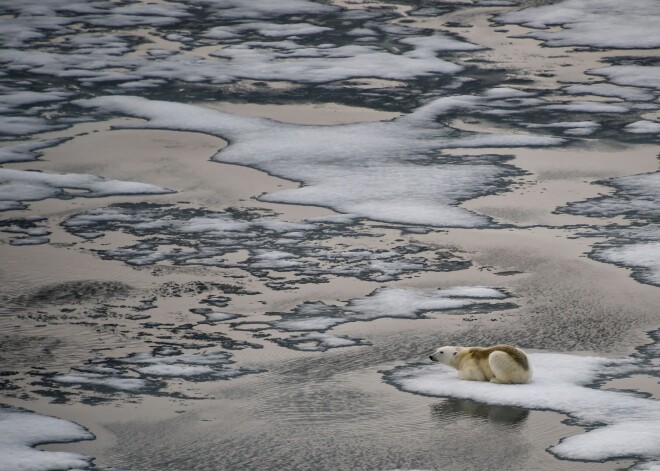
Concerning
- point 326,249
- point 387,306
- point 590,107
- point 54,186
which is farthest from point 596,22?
point 387,306

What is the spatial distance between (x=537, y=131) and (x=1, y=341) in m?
6.03

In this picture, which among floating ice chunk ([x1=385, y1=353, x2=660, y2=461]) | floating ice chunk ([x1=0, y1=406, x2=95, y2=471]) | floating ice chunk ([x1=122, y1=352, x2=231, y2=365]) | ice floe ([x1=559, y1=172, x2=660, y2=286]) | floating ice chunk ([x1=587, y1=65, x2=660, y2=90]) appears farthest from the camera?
floating ice chunk ([x1=587, y1=65, x2=660, y2=90])

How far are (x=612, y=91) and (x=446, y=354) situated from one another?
7.40m

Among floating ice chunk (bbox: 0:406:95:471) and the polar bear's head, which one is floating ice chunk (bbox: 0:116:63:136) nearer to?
floating ice chunk (bbox: 0:406:95:471)

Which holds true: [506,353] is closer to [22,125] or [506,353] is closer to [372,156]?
[372,156]

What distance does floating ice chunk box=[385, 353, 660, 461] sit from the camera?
5066 mm

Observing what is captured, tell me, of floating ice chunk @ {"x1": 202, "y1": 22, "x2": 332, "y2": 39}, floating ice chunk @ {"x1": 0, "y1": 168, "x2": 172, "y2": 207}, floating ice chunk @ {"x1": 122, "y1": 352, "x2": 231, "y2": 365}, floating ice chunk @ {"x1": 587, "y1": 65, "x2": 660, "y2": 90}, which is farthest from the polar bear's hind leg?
floating ice chunk @ {"x1": 202, "y1": 22, "x2": 332, "y2": 39}

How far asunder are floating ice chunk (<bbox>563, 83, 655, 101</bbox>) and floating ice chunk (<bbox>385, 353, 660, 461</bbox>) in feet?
22.0

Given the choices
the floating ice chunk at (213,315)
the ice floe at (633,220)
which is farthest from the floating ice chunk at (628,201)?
the floating ice chunk at (213,315)

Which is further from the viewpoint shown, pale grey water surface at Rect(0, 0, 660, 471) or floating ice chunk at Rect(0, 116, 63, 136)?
floating ice chunk at Rect(0, 116, 63, 136)

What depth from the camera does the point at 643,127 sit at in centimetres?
1116

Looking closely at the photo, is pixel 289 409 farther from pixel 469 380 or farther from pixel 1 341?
pixel 1 341

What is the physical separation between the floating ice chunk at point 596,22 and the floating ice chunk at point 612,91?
7.22 ft

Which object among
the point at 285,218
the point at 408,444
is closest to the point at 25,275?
the point at 285,218
